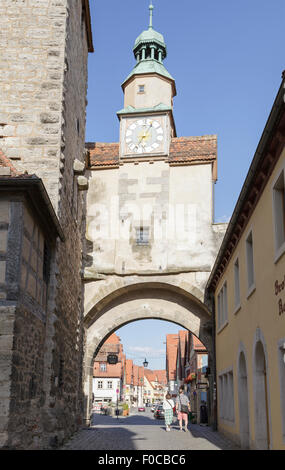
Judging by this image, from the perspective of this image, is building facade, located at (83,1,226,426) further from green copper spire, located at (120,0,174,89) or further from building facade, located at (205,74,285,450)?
building facade, located at (205,74,285,450)

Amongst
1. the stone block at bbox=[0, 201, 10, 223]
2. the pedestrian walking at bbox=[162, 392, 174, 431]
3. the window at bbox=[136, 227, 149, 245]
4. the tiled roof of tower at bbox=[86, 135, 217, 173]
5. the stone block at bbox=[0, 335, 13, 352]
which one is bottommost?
the pedestrian walking at bbox=[162, 392, 174, 431]

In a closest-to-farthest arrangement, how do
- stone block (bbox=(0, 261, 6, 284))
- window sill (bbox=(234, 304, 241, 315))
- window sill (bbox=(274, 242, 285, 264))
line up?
1. window sill (bbox=(274, 242, 285, 264))
2. stone block (bbox=(0, 261, 6, 284))
3. window sill (bbox=(234, 304, 241, 315))

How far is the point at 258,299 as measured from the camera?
972 centimetres

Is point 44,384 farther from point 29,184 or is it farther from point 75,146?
point 75,146

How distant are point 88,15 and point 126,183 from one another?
562 centimetres

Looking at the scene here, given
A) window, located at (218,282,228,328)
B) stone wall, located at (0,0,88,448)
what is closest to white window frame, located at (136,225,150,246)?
window, located at (218,282,228,328)

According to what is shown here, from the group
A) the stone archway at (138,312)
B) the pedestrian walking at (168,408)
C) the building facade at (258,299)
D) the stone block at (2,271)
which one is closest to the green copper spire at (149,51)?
the stone archway at (138,312)

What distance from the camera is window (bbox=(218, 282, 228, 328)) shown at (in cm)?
1516

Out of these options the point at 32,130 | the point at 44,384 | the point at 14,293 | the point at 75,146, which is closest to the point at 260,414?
the point at 44,384

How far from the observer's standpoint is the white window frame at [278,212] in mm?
8086

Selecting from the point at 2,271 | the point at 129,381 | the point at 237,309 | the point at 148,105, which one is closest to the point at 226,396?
A: the point at 237,309

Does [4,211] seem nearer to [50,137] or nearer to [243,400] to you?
[50,137]

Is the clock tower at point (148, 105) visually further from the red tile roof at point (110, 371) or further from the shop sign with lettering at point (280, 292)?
the red tile roof at point (110, 371)

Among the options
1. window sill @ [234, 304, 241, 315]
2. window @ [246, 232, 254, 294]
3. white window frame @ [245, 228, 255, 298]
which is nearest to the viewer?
white window frame @ [245, 228, 255, 298]
